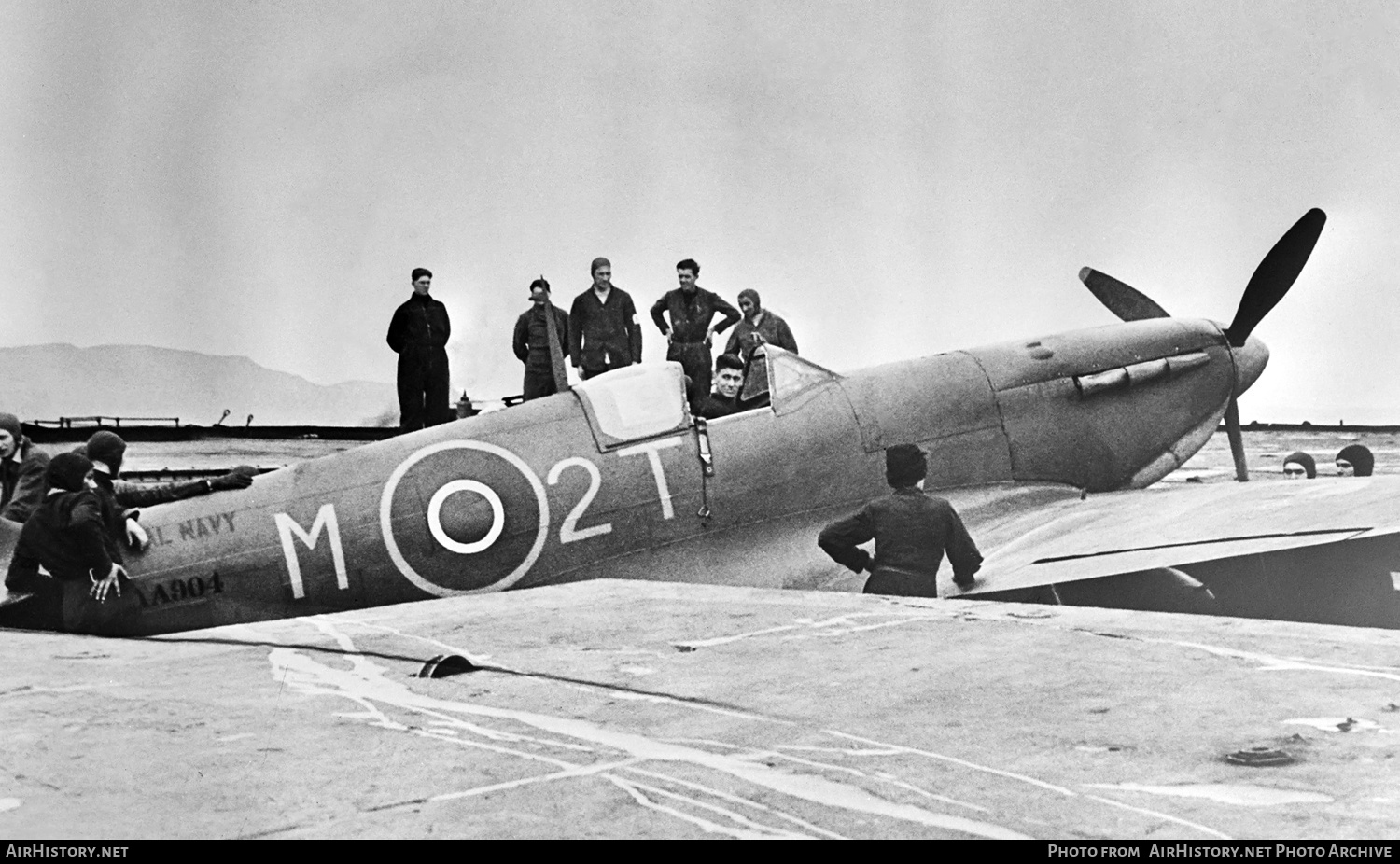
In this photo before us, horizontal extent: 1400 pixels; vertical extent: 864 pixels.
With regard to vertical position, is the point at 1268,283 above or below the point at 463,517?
above

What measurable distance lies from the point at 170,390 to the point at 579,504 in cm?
555

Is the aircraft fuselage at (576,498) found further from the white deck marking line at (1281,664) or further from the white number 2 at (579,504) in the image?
the white deck marking line at (1281,664)

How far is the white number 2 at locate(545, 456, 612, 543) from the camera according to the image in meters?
6.47

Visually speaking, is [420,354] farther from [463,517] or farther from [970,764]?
[970,764]

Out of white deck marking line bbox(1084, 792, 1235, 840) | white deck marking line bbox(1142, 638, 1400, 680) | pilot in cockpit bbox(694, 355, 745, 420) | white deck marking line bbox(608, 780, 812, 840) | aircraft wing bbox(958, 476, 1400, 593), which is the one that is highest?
pilot in cockpit bbox(694, 355, 745, 420)

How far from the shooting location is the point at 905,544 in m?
6.33

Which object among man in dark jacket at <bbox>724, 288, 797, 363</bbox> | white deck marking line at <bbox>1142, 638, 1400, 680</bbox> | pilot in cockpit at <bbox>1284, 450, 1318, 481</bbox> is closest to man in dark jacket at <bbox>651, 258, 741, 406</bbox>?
man in dark jacket at <bbox>724, 288, 797, 363</bbox>

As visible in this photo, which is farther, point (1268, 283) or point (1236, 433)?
point (1236, 433)

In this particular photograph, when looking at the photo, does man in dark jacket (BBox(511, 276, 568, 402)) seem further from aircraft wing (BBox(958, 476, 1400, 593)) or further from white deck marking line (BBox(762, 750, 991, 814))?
white deck marking line (BBox(762, 750, 991, 814))

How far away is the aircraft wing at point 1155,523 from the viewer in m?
6.25

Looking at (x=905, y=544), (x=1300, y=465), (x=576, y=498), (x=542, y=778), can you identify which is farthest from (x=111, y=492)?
(x=1300, y=465)

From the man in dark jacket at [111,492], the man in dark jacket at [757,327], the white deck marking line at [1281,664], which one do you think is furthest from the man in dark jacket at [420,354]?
the white deck marking line at [1281,664]

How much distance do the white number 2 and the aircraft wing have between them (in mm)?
1814
